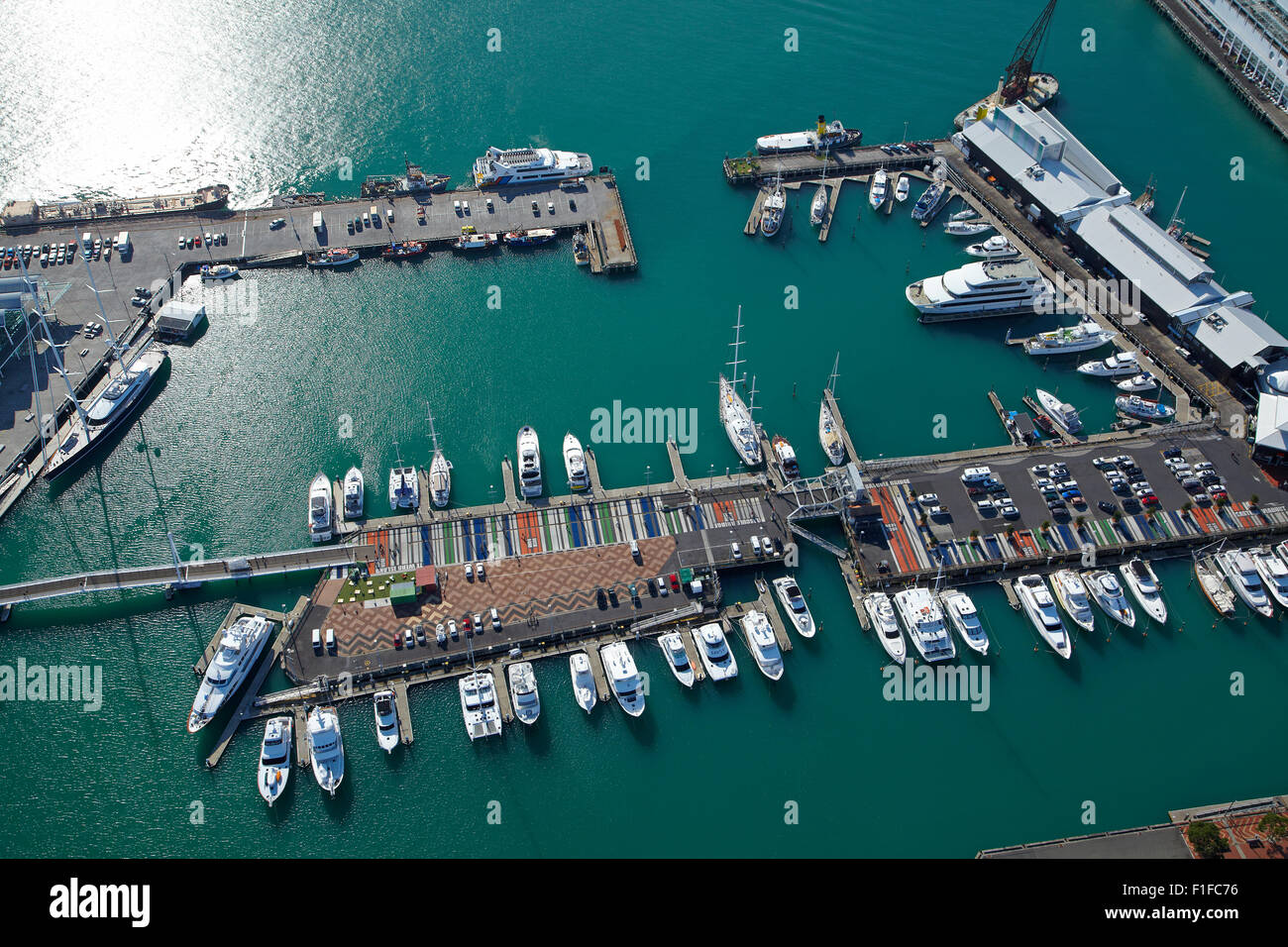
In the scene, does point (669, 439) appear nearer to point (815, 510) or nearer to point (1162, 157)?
point (815, 510)

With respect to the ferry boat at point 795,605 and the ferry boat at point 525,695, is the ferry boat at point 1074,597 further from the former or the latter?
the ferry boat at point 525,695

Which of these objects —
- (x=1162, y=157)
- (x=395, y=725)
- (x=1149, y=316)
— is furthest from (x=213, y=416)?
(x=1162, y=157)

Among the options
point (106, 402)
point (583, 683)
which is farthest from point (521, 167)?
point (583, 683)

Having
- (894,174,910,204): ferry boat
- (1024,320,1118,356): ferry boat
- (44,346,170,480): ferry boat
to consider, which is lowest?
(1024,320,1118,356): ferry boat

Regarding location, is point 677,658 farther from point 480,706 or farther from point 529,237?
point 529,237

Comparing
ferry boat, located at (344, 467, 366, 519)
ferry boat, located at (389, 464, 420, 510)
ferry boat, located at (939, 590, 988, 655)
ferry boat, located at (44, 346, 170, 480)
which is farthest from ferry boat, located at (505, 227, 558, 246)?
ferry boat, located at (939, 590, 988, 655)

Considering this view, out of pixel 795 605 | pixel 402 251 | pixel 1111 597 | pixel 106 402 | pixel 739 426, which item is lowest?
pixel 1111 597

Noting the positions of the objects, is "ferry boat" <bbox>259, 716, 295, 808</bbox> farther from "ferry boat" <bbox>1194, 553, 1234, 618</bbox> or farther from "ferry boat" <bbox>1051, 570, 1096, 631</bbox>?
"ferry boat" <bbox>1194, 553, 1234, 618</bbox>

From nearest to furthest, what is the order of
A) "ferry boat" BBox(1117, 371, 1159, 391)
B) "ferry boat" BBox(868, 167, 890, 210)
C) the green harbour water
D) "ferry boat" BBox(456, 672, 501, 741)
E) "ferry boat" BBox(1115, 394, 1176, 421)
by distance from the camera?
the green harbour water < "ferry boat" BBox(456, 672, 501, 741) < "ferry boat" BBox(1115, 394, 1176, 421) < "ferry boat" BBox(1117, 371, 1159, 391) < "ferry boat" BBox(868, 167, 890, 210)
